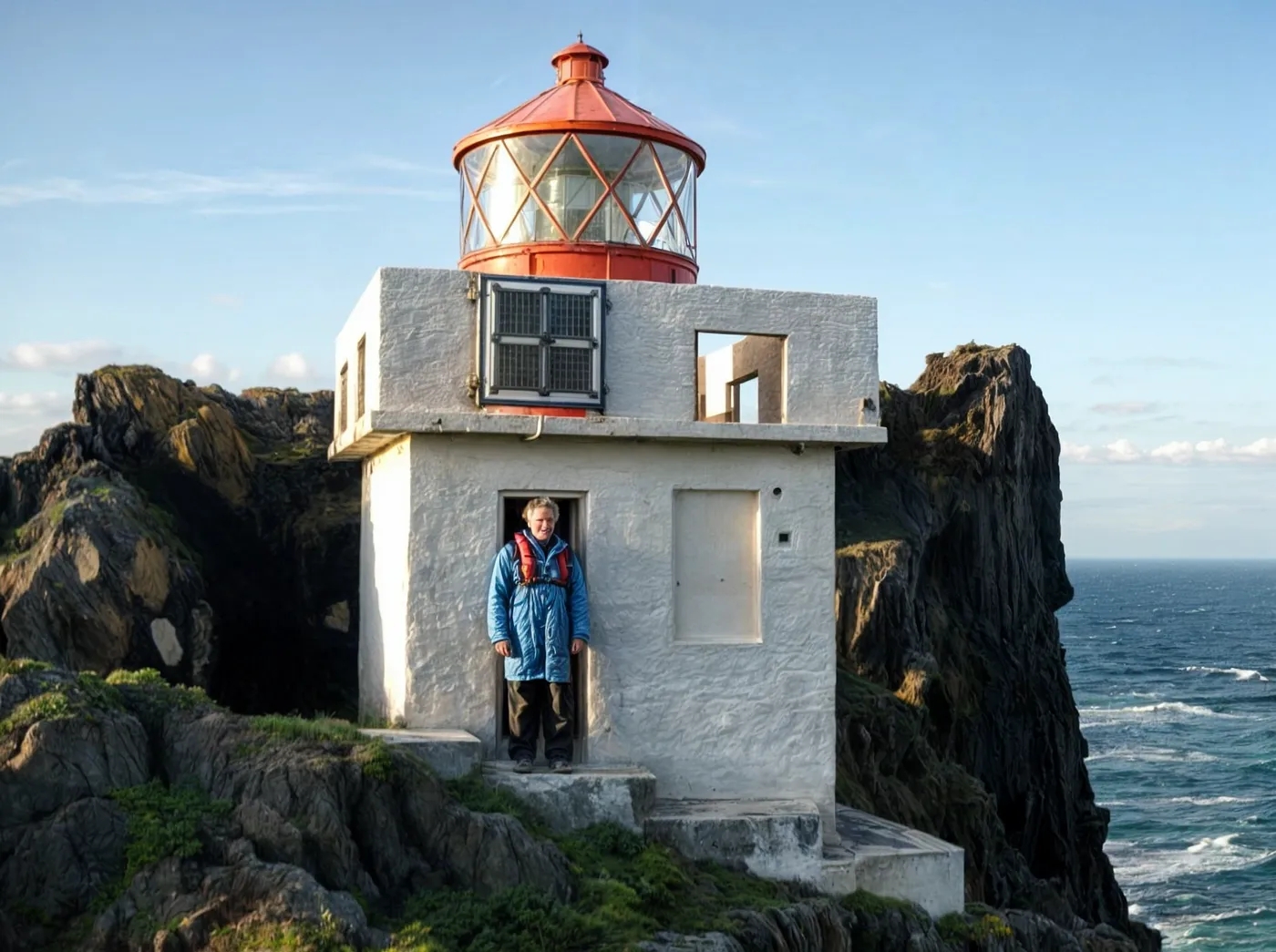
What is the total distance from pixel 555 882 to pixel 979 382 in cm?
3051

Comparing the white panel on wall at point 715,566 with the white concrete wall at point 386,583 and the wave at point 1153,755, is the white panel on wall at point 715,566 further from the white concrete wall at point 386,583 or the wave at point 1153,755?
the wave at point 1153,755

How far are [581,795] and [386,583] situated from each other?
2963 millimetres

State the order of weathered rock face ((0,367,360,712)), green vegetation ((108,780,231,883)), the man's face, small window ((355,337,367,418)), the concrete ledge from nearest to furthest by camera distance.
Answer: green vegetation ((108,780,231,883)) → the man's face → the concrete ledge → small window ((355,337,367,418)) → weathered rock face ((0,367,360,712))

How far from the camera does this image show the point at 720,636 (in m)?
12.6

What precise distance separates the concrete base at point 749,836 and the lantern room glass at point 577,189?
499 centimetres

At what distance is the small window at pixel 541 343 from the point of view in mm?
12062

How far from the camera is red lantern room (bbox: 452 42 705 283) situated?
1270 cm

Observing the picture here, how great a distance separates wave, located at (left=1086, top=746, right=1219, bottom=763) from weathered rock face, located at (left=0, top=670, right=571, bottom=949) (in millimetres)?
49967

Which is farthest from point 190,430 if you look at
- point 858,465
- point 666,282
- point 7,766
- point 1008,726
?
point 1008,726

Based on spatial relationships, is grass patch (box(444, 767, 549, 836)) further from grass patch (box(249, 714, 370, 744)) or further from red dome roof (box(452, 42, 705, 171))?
red dome roof (box(452, 42, 705, 171))

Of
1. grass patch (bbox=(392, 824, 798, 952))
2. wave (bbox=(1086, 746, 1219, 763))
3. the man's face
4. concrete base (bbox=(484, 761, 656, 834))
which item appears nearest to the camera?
grass patch (bbox=(392, 824, 798, 952))

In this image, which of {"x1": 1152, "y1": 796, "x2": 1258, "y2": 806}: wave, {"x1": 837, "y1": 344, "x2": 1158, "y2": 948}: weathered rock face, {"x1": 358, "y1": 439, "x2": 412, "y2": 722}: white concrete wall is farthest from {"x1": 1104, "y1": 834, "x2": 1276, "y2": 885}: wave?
{"x1": 358, "y1": 439, "x2": 412, "y2": 722}: white concrete wall

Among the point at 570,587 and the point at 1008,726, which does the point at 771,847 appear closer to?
the point at 570,587

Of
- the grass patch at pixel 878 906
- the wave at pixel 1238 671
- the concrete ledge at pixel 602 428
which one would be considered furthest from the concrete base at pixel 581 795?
the wave at pixel 1238 671
